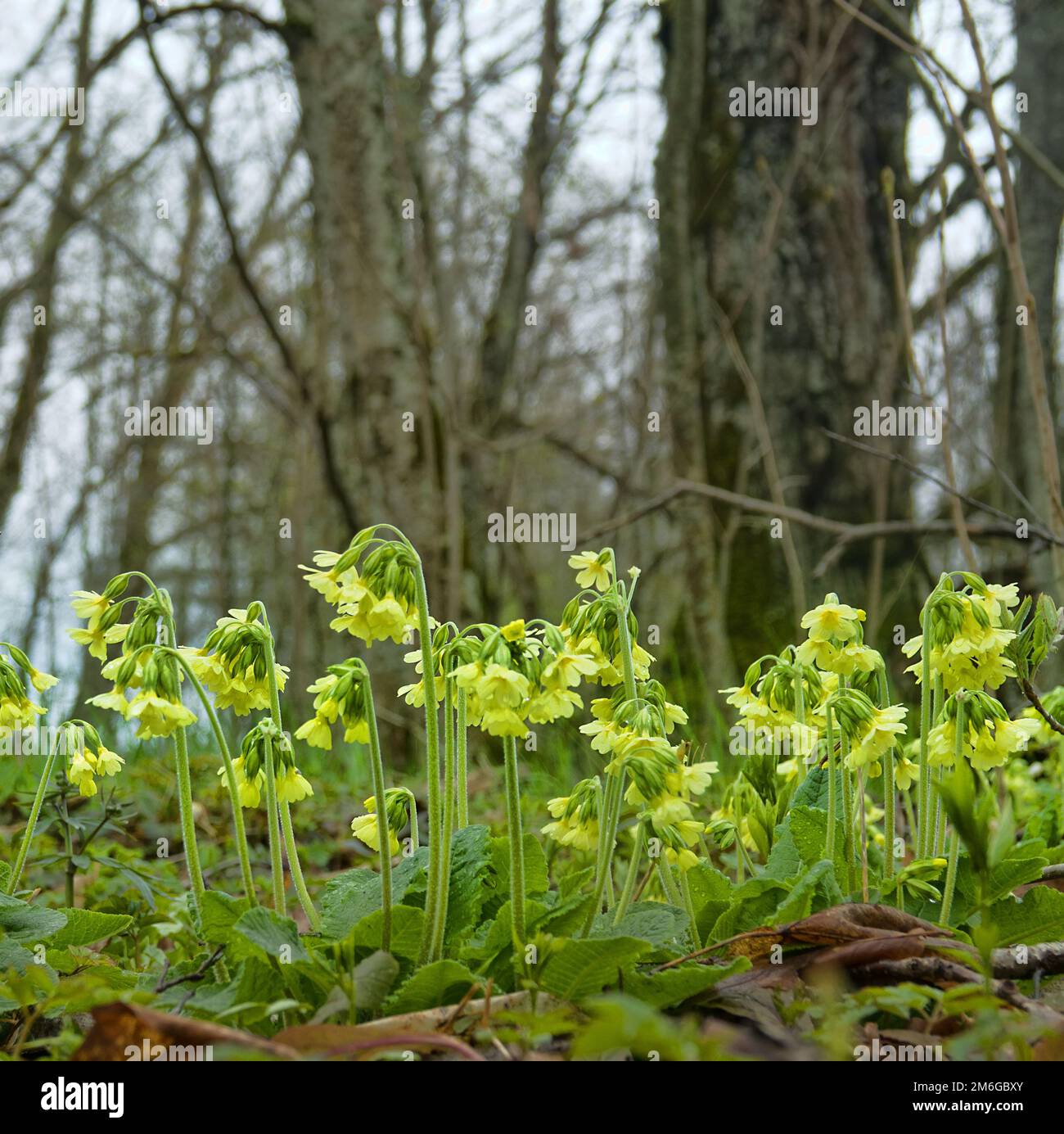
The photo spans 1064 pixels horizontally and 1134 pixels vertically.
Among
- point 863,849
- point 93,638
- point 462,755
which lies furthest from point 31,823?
point 863,849

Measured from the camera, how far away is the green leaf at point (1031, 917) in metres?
1.64

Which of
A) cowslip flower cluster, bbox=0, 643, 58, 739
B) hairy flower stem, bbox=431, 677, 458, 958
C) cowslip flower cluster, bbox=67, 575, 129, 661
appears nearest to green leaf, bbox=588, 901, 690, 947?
hairy flower stem, bbox=431, 677, 458, 958

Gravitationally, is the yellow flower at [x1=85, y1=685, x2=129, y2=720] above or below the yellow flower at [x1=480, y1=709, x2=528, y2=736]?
above

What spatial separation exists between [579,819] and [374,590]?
23.0 inches

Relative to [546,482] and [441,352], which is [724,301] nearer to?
[441,352]

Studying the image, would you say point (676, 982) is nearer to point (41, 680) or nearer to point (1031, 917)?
point (1031, 917)

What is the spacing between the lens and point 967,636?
176cm

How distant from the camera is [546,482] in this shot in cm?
1827

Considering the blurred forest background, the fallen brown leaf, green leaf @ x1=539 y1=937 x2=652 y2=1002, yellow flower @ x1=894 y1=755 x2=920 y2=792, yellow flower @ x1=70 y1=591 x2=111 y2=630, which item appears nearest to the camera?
the fallen brown leaf

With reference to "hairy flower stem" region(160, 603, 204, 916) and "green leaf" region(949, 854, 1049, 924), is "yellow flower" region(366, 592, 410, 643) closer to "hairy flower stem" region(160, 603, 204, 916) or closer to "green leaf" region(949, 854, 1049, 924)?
"hairy flower stem" region(160, 603, 204, 916)

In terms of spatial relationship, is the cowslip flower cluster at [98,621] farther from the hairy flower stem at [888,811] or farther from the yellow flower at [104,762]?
the hairy flower stem at [888,811]

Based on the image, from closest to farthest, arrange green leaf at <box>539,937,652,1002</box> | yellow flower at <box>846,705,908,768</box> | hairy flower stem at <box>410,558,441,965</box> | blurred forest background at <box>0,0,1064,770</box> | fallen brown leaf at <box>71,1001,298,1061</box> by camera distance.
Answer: fallen brown leaf at <box>71,1001,298,1061</box>
green leaf at <box>539,937,652,1002</box>
hairy flower stem at <box>410,558,441,965</box>
yellow flower at <box>846,705,908,768</box>
blurred forest background at <box>0,0,1064,770</box>

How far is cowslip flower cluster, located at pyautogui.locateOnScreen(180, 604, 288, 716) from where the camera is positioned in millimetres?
1665

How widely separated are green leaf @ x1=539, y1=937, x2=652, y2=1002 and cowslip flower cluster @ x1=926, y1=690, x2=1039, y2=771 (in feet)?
2.38
